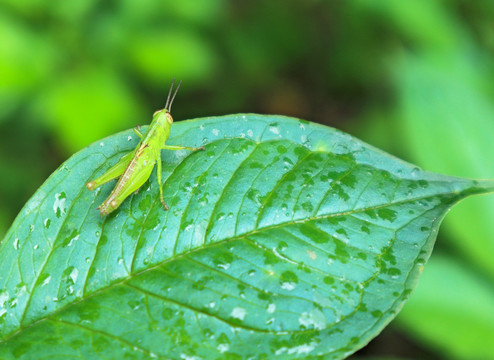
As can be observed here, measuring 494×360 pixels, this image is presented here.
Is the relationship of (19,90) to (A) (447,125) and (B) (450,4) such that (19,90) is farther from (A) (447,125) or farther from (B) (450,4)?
(B) (450,4)

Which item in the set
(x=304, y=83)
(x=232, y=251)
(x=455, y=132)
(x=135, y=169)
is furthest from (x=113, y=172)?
(x=304, y=83)

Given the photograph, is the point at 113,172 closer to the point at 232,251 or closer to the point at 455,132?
the point at 232,251

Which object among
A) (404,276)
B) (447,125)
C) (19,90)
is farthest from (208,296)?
(19,90)

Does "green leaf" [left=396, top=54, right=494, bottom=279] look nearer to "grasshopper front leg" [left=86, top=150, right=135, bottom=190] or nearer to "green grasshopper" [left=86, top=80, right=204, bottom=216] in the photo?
"green grasshopper" [left=86, top=80, right=204, bottom=216]

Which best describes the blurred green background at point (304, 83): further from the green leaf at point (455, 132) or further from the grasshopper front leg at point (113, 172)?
the grasshopper front leg at point (113, 172)

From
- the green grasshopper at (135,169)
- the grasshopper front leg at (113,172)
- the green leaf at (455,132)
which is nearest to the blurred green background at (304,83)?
the green leaf at (455,132)

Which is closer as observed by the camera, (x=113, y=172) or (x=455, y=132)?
(x=113, y=172)
